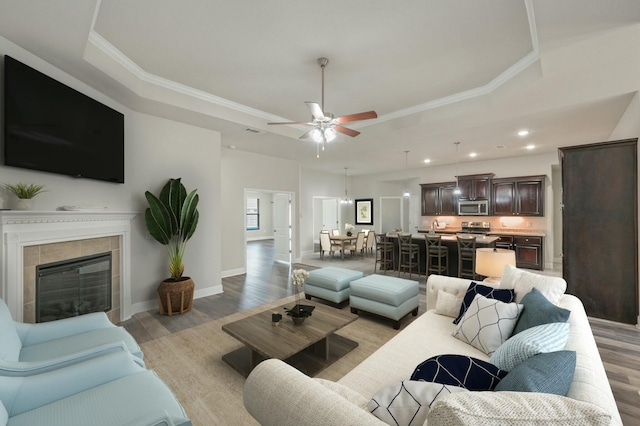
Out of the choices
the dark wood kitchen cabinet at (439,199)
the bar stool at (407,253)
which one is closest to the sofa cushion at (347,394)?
the bar stool at (407,253)

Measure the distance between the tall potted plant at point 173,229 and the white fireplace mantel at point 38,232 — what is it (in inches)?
14.7

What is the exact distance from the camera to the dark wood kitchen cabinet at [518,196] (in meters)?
6.81

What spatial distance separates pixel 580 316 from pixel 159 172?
5129mm

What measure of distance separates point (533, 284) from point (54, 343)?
12.2ft

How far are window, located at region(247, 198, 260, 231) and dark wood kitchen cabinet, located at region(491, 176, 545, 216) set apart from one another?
10269 mm

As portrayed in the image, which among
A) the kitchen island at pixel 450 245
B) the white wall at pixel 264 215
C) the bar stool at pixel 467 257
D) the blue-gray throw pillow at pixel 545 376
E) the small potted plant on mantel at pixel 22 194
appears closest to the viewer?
the blue-gray throw pillow at pixel 545 376

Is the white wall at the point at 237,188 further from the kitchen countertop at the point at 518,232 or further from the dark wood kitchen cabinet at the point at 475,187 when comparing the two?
the kitchen countertop at the point at 518,232

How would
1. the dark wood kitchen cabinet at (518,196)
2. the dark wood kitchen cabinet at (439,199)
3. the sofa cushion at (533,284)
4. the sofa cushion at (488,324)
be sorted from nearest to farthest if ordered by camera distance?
the sofa cushion at (488,324)
the sofa cushion at (533,284)
the dark wood kitchen cabinet at (518,196)
the dark wood kitchen cabinet at (439,199)

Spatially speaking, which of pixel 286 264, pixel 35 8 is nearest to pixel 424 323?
pixel 35 8

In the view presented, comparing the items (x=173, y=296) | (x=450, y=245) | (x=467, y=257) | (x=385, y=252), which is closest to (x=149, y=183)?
(x=173, y=296)

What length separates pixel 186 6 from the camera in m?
2.34

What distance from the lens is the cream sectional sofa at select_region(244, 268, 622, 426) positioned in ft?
2.38

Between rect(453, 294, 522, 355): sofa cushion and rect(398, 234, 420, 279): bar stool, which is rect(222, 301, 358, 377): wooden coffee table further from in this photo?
rect(398, 234, 420, 279): bar stool

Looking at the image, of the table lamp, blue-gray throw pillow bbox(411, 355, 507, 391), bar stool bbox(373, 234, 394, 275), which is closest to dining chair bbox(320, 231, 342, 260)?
bar stool bbox(373, 234, 394, 275)
